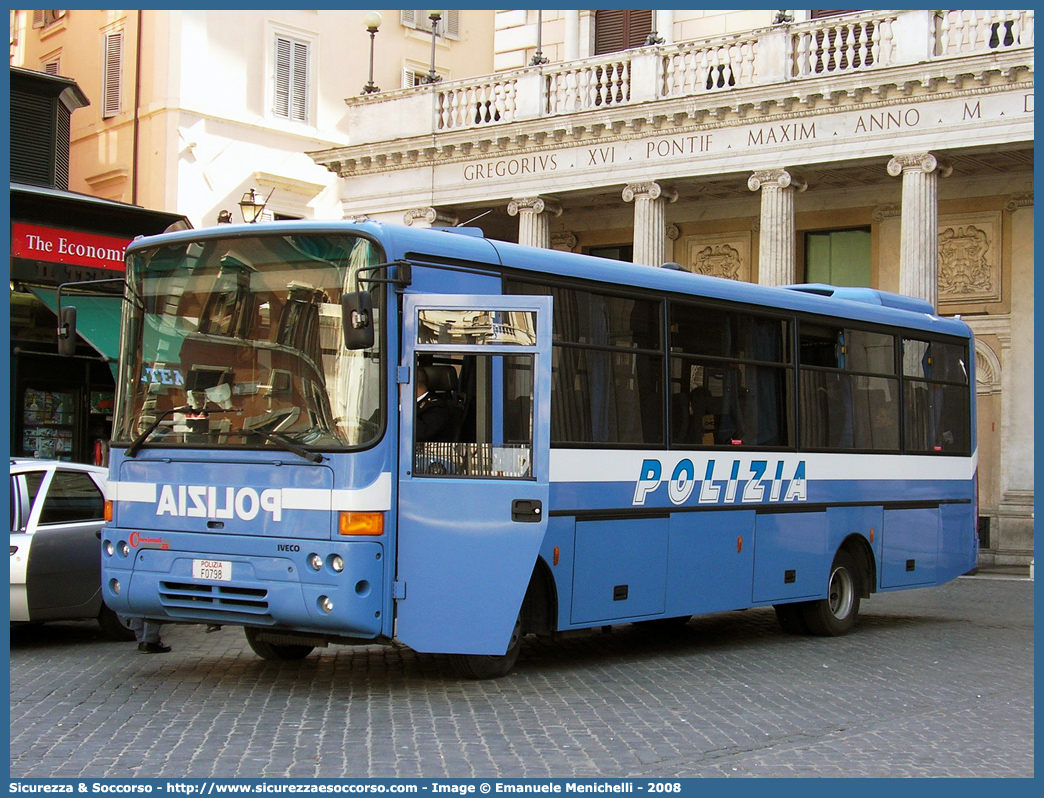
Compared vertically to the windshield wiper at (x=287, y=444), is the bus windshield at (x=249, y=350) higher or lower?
higher

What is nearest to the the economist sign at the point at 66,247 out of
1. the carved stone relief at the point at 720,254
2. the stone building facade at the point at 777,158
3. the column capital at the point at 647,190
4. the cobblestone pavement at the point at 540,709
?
the stone building facade at the point at 777,158

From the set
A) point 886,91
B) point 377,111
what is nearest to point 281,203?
point 377,111

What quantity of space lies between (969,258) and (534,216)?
8.67 m

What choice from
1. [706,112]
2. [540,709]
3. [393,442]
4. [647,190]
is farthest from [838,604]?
[647,190]

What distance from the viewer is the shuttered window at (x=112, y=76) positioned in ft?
113

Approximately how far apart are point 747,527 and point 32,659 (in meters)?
6.08

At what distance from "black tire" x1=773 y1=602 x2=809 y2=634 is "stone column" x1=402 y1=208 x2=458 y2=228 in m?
17.8

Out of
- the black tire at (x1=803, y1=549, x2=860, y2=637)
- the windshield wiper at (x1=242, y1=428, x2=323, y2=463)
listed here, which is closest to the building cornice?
the black tire at (x1=803, y1=549, x2=860, y2=637)

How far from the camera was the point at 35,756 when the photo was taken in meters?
7.33

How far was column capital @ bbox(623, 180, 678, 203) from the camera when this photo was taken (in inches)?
1061

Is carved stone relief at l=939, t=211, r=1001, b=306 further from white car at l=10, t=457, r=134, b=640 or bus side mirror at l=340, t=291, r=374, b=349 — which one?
bus side mirror at l=340, t=291, r=374, b=349

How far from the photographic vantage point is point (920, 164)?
23.9 meters

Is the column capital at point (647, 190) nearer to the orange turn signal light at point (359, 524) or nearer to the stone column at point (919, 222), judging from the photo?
the stone column at point (919, 222)

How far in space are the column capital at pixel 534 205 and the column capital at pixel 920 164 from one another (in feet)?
24.2
